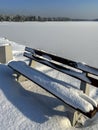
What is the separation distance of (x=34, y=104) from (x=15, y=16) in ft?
260

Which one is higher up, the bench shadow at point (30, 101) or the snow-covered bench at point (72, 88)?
the snow-covered bench at point (72, 88)

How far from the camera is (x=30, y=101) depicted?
4.11 metres

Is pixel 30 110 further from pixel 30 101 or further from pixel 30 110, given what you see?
pixel 30 101

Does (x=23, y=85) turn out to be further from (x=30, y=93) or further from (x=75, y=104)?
(x=75, y=104)

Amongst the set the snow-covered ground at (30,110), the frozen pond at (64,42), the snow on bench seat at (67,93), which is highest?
the snow on bench seat at (67,93)

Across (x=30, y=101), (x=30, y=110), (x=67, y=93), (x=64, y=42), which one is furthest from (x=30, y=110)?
(x=64, y=42)

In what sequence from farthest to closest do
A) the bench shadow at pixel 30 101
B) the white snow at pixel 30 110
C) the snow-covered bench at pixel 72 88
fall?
the bench shadow at pixel 30 101 → the white snow at pixel 30 110 → the snow-covered bench at pixel 72 88

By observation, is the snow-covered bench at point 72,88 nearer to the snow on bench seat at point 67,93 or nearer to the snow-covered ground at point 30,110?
the snow on bench seat at point 67,93

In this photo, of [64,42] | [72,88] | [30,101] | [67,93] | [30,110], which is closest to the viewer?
[67,93]

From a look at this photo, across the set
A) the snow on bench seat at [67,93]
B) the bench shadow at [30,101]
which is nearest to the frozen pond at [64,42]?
the bench shadow at [30,101]

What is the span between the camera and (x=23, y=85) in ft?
15.7

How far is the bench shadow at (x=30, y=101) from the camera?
3705 mm

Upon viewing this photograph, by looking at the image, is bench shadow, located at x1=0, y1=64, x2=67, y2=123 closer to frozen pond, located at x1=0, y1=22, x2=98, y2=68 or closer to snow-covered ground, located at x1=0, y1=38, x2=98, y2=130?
snow-covered ground, located at x1=0, y1=38, x2=98, y2=130

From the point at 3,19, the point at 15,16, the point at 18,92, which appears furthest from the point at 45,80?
the point at 15,16
